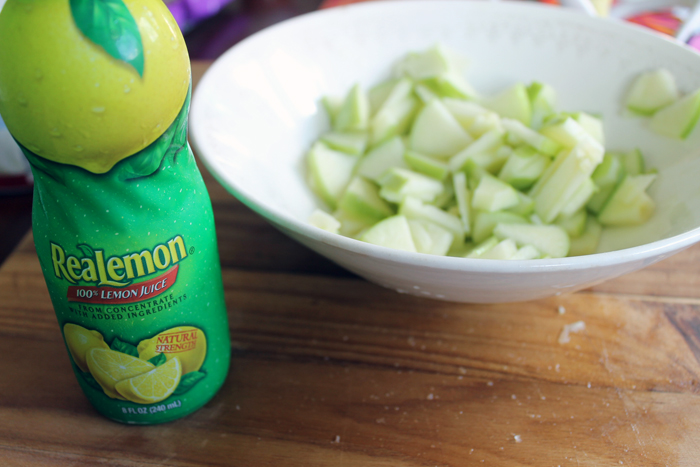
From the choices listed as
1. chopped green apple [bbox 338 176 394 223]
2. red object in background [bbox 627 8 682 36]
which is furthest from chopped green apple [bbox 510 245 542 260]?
red object in background [bbox 627 8 682 36]

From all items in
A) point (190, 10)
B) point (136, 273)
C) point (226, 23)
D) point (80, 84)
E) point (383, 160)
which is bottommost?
point (226, 23)

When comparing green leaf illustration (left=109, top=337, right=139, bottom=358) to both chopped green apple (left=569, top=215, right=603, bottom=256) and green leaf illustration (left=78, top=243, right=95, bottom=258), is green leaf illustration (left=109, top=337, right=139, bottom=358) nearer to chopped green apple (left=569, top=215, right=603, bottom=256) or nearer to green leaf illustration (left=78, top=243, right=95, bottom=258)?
green leaf illustration (left=78, top=243, right=95, bottom=258)

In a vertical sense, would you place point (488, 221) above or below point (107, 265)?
below

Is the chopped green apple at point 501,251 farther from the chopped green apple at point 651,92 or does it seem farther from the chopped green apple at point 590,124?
the chopped green apple at point 651,92

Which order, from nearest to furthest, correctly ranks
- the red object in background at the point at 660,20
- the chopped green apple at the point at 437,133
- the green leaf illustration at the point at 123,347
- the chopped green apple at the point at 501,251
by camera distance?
the green leaf illustration at the point at 123,347 → the chopped green apple at the point at 501,251 → the chopped green apple at the point at 437,133 → the red object in background at the point at 660,20

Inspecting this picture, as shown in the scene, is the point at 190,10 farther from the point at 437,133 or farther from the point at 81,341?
the point at 81,341

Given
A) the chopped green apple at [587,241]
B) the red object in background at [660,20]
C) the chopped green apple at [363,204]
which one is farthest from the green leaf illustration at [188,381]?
the red object in background at [660,20]

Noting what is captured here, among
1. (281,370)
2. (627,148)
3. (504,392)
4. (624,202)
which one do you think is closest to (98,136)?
(281,370)

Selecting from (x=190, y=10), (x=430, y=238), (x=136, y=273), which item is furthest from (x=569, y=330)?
(x=190, y=10)
